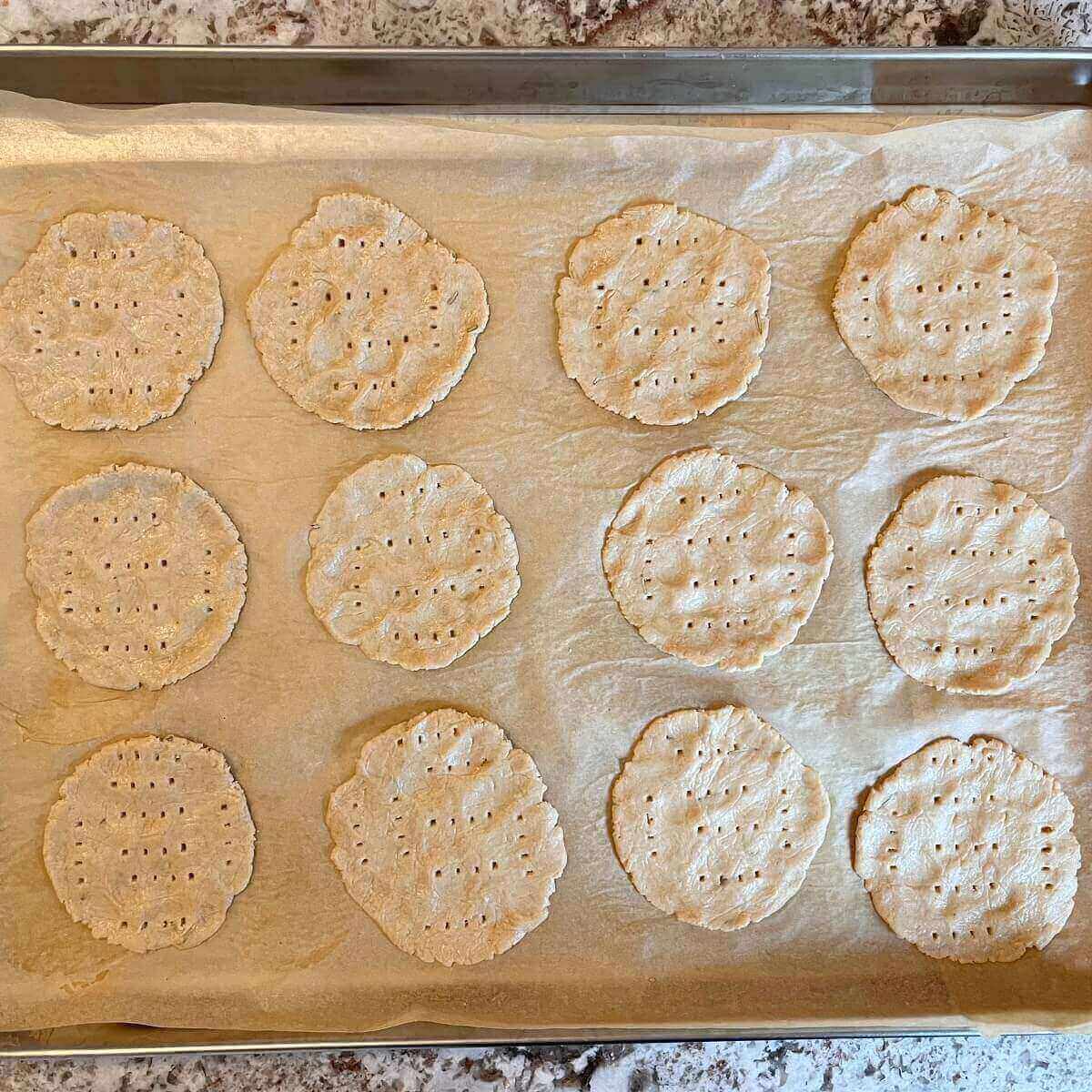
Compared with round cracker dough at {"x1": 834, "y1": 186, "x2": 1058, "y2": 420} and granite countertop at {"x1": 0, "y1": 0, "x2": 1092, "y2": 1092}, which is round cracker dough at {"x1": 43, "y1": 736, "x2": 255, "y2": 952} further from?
round cracker dough at {"x1": 834, "y1": 186, "x2": 1058, "y2": 420}

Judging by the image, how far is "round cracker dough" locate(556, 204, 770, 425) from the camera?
1.45m

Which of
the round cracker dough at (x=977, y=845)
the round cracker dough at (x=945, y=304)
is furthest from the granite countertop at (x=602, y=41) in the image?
the round cracker dough at (x=945, y=304)

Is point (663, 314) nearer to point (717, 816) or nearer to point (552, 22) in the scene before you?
point (552, 22)

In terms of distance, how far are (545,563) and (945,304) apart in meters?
0.83

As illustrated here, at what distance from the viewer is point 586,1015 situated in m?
1.41

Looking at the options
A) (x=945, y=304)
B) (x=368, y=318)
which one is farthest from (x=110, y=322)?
(x=945, y=304)

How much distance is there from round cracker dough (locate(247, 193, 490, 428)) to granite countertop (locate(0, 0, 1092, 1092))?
0.34m

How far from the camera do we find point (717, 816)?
1443 millimetres

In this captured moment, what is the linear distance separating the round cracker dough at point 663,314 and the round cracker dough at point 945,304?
18cm

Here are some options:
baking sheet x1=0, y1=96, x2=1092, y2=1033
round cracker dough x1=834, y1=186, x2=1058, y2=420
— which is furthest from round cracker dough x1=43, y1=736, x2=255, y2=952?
round cracker dough x1=834, y1=186, x2=1058, y2=420

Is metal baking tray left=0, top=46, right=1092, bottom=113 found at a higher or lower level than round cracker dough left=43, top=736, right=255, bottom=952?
higher

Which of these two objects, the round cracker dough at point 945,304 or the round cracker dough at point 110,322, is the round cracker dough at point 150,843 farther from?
the round cracker dough at point 945,304

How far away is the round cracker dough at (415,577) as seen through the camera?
1437 mm

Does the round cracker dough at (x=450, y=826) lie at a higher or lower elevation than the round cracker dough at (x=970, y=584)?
lower
